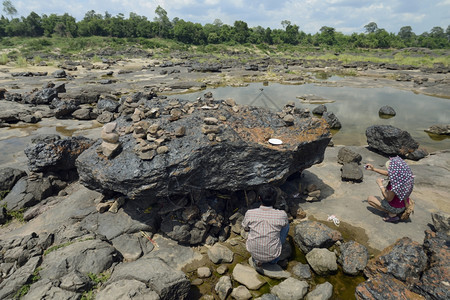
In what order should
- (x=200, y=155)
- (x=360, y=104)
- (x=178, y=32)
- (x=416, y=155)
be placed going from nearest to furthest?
(x=200, y=155) < (x=416, y=155) < (x=360, y=104) < (x=178, y=32)

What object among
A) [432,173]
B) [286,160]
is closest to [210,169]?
[286,160]

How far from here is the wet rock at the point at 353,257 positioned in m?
5.32

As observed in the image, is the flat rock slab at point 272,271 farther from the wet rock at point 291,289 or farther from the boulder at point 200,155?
the boulder at point 200,155

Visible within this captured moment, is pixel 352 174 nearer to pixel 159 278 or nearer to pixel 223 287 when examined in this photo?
pixel 223 287

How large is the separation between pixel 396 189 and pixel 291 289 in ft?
12.7

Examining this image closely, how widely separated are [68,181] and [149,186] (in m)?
5.39

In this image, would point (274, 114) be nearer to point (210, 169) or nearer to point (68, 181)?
point (210, 169)

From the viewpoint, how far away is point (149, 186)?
5.19 meters

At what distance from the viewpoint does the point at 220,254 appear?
18.9ft

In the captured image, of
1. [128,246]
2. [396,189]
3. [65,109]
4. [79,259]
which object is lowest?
[128,246]

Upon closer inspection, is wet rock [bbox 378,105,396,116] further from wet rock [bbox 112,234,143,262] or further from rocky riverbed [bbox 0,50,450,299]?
wet rock [bbox 112,234,143,262]

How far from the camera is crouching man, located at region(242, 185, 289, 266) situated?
5.04m

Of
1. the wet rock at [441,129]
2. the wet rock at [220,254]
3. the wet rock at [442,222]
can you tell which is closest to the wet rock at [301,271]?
the wet rock at [220,254]

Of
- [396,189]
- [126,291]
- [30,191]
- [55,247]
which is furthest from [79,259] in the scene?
[396,189]
